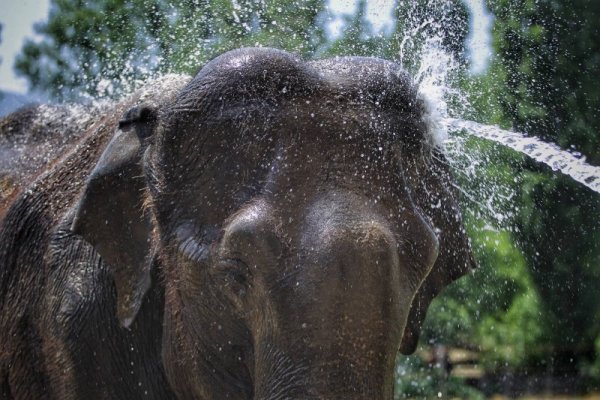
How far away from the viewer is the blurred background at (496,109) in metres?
7.66

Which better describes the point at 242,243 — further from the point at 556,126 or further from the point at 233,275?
the point at 556,126

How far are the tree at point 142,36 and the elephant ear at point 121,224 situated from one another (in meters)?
2.11

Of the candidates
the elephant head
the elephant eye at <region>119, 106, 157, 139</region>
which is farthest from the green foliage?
the elephant eye at <region>119, 106, 157, 139</region>

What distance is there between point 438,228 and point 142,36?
5.66m

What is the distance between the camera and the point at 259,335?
302 cm

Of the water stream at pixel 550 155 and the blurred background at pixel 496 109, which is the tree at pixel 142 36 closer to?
the blurred background at pixel 496 109

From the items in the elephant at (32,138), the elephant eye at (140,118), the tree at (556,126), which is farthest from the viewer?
the tree at (556,126)

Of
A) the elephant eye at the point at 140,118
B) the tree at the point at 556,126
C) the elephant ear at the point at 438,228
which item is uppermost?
the elephant eye at the point at 140,118

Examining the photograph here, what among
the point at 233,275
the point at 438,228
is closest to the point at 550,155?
the point at 438,228

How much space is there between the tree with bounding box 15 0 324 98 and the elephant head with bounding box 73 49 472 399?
2123mm

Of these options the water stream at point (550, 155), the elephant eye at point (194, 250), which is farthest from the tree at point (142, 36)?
the elephant eye at point (194, 250)

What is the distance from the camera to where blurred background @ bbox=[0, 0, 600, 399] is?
25.1ft

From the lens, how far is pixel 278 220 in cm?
300

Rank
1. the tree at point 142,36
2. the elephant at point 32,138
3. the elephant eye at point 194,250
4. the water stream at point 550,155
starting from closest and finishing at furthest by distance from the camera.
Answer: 1. the elephant eye at point 194,250
2. the elephant at point 32,138
3. the water stream at point 550,155
4. the tree at point 142,36
